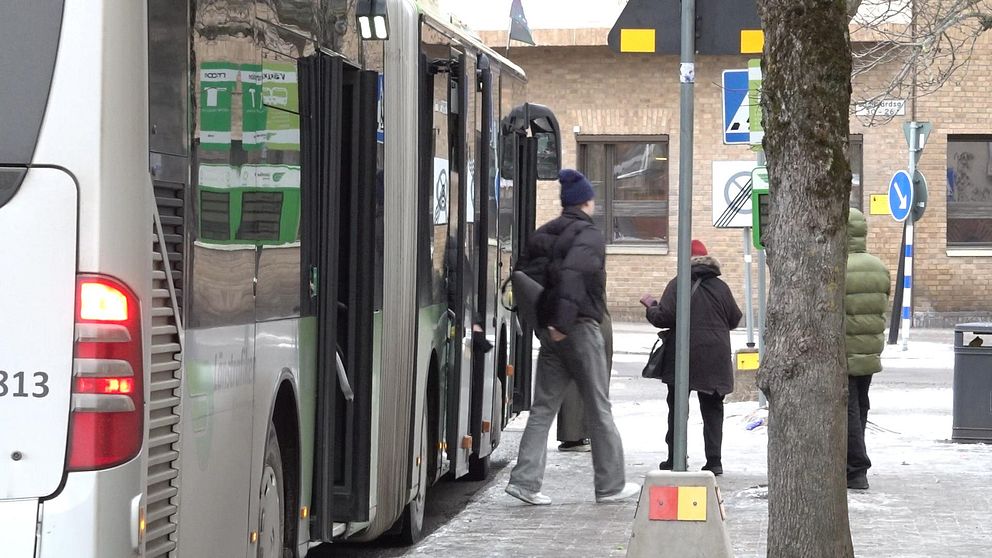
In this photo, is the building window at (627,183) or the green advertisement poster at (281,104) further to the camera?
the building window at (627,183)

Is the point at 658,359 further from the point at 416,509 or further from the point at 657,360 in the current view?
the point at 416,509

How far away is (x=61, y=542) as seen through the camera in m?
4.29

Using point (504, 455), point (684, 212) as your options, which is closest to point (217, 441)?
point (684, 212)

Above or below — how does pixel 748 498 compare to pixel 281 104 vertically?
below

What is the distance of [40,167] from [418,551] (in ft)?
16.2

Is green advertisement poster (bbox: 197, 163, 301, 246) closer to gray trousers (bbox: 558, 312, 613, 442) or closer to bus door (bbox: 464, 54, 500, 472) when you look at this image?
bus door (bbox: 464, 54, 500, 472)

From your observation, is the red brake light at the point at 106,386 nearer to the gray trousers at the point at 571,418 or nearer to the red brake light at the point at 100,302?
the red brake light at the point at 100,302

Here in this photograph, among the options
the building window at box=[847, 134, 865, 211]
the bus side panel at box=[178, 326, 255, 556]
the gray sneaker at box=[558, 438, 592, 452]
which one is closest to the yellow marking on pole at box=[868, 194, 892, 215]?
the building window at box=[847, 134, 865, 211]

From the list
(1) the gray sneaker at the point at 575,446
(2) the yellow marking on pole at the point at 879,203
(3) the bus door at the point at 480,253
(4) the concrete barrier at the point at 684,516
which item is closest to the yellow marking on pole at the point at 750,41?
(4) the concrete barrier at the point at 684,516

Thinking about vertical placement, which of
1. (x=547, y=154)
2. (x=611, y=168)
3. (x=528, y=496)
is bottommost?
(x=528, y=496)

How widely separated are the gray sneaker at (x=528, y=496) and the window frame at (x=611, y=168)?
68.4 feet

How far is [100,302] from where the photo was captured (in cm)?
436

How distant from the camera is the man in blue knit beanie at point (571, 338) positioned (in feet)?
34.0

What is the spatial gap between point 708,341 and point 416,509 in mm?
3212
